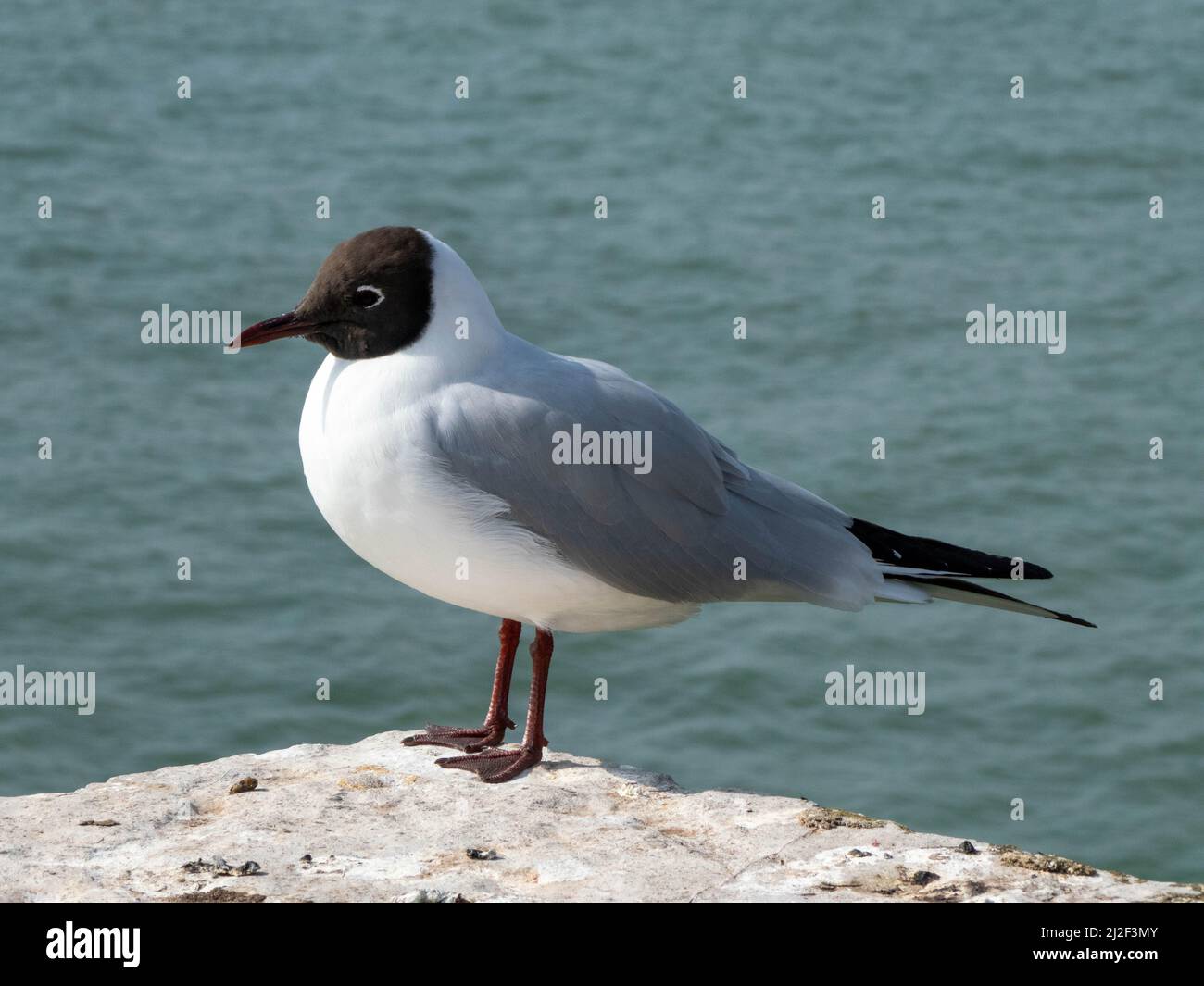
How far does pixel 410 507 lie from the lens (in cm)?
614

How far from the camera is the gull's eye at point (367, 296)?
20.6ft

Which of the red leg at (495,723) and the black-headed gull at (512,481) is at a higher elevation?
the black-headed gull at (512,481)

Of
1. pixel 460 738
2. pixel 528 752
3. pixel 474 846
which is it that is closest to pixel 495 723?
pixel 460 738

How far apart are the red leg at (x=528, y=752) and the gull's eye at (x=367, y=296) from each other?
1.31m

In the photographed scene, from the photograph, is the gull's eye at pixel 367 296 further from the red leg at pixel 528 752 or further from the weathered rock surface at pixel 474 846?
the weathered rock surface at pixel 474 846

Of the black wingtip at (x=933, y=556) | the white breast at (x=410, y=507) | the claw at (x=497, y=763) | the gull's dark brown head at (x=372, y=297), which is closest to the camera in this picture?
the white breast at (x=410, y=507)

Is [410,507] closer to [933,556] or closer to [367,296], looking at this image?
[367,296]

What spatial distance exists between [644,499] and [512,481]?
0.49 metres

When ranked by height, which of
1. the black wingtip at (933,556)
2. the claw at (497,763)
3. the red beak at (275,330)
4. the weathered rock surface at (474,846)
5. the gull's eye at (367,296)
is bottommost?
the weathered rock surface at (474,846)

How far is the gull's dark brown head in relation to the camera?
6242 millimetres

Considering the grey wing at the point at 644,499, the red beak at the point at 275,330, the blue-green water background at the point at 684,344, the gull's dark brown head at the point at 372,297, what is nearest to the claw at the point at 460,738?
the grey wing at the point at 644,499

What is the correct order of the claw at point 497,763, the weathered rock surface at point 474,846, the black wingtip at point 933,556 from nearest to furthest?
the weathered rock surface at point 474,846 < the claw at point 497,763 < the black wingtip at point 933,556

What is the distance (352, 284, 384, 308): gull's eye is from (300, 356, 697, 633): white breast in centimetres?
19

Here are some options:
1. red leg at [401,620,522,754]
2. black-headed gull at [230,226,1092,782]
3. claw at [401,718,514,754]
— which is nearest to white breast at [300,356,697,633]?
black-headed gull at [230,226,1092,782]
